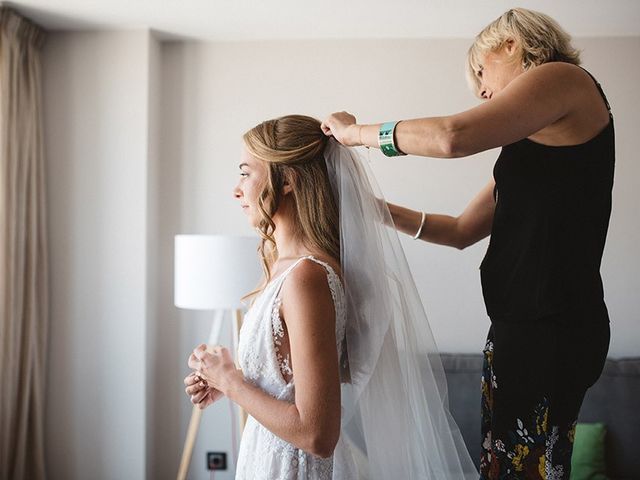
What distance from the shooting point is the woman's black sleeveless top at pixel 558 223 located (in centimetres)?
137

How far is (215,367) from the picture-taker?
1.44 meters

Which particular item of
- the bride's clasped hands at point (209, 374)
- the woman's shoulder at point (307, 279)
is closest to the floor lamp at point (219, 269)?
the bride's clasped hands at point (209, 374)

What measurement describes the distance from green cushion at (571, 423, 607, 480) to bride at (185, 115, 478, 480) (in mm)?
1784

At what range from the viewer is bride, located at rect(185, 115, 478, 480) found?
1.41 meters

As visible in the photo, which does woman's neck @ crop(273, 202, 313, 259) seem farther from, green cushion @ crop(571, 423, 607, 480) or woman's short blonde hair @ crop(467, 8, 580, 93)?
green cushion @ crop(571, 423, 607, 480)

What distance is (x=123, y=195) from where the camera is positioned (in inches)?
138

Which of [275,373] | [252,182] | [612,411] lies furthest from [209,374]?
[612,411]

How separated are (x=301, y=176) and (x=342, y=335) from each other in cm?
36

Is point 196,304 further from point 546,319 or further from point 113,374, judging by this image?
point 546,319

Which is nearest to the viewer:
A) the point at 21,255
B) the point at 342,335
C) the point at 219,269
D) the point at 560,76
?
the point at 560,76

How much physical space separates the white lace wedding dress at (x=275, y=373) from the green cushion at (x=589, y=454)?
1972 mm

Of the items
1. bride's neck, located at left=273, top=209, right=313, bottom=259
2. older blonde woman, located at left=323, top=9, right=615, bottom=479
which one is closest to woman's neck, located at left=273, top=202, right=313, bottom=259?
bride's neck, located at left=273, top=209, right=313, bottom=259

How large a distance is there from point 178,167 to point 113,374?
45.3 inches

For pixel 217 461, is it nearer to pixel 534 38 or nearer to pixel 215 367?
pixel 215 367
